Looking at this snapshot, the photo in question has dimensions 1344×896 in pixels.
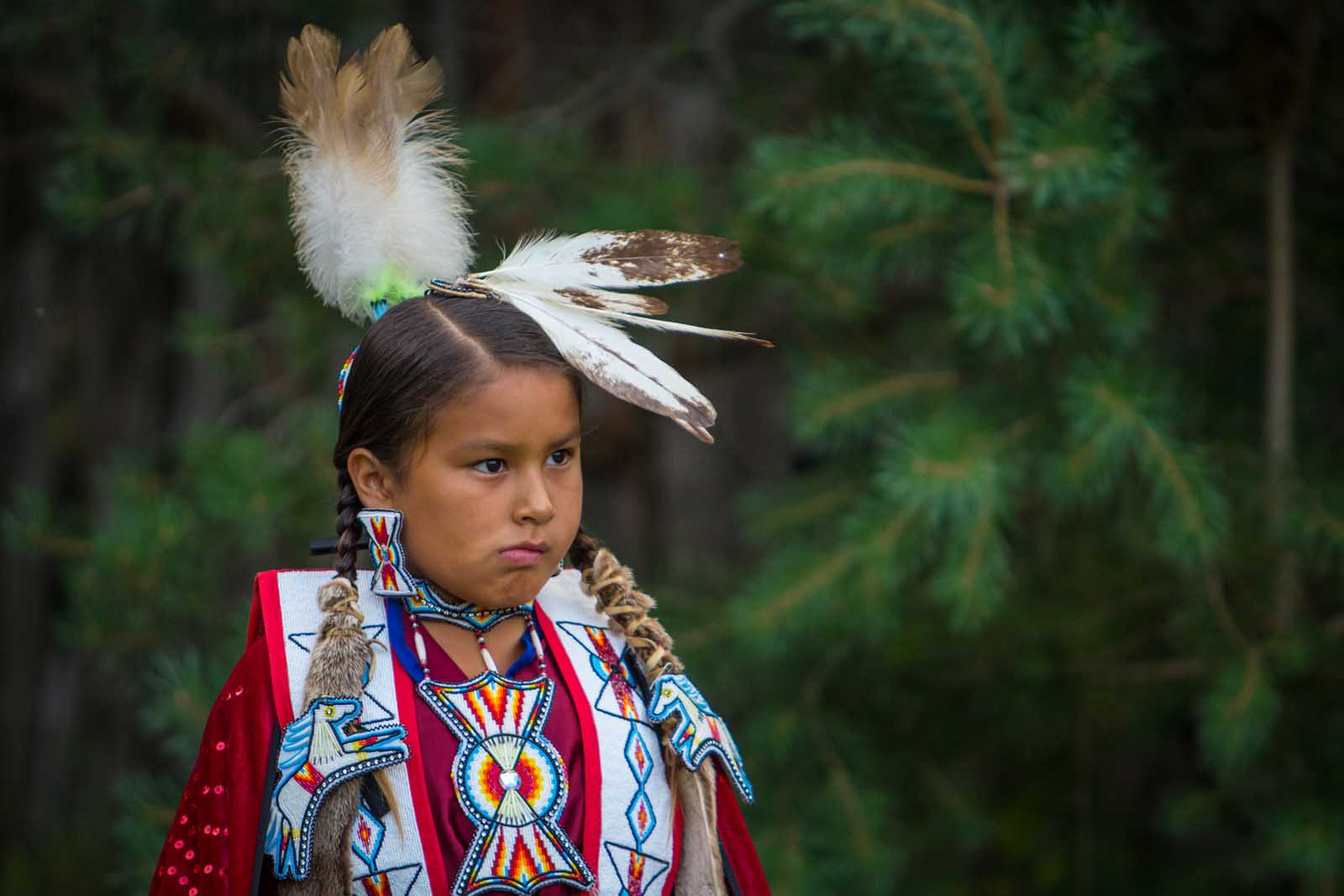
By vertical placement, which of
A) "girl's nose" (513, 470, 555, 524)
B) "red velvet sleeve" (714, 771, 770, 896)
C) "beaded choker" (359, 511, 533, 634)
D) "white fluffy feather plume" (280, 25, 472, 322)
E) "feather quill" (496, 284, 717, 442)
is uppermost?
"white fluffy feather plume" (280, 25, 472, 322)

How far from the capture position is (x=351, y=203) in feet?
4.42

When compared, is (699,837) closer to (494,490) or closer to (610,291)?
(494,490)

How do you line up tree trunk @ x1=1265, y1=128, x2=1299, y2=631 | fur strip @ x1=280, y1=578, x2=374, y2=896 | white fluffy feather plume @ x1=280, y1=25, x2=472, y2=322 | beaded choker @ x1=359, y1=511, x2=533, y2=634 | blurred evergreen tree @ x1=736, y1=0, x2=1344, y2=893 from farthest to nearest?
tree trunk @ x1=1265, y1=128, x2=1299, y2=631 < blurred evergreen tree @ x1=736, y1=0, x2=1344, y2=893 < white fluffy feather plume @ x1=280, y1=25, x2=472, y2=322 < beaded choker @ x1=359, y1=511, x2=533, y2=634 < fur strip @ x1=280, y1=578, x2=374, y2=896

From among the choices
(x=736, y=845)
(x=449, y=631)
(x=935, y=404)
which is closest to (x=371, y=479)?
(x=449, y=631)

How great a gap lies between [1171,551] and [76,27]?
239 centimetres

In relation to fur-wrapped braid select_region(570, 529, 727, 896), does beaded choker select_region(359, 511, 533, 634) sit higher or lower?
higher

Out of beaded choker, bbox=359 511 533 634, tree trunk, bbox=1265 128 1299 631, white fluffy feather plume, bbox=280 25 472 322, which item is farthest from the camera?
tree trunk, bbox=1265 128 1299 631

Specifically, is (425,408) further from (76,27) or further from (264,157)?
(76,27)

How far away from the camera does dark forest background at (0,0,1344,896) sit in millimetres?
2051

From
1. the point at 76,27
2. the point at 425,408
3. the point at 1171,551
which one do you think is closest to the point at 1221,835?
the point at 1171,551

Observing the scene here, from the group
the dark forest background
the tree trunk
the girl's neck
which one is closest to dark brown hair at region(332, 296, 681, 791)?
the girl's neck

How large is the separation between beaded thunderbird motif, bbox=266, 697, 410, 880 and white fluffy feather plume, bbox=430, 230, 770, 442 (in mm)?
387

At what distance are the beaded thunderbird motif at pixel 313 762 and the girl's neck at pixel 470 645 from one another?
5.2 inches

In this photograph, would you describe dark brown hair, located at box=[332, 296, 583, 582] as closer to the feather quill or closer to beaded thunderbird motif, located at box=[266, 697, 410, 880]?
the feather quill
